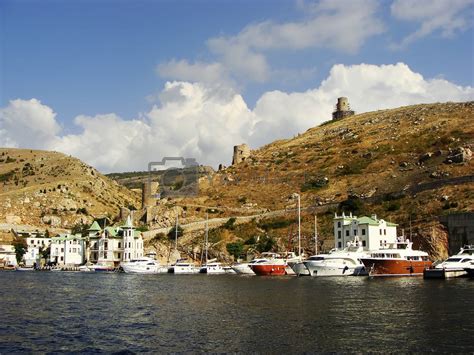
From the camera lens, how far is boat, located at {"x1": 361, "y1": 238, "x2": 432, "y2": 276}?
74.4 meters

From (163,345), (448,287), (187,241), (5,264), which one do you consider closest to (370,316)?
(163,345)

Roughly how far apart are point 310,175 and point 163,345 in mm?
105231

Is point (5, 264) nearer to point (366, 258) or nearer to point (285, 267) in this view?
point (285, 267)

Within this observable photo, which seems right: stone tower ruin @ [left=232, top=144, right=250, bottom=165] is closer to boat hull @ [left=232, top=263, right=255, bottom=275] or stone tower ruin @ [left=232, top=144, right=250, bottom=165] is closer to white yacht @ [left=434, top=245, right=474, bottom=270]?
boat hull @ [left=232, top=263, right=255, bottom=275]

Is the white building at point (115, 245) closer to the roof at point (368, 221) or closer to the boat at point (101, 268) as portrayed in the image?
the boat at point (101, 268)

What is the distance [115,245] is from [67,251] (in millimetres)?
15779

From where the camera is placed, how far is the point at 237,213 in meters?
117

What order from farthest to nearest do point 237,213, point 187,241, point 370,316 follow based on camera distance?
point 237,213, point 187,241, point 370,316

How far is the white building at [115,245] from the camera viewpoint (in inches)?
4606

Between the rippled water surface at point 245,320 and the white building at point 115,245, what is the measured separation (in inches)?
2419

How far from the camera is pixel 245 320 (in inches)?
1398

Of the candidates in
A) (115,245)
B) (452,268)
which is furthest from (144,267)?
(452,268)

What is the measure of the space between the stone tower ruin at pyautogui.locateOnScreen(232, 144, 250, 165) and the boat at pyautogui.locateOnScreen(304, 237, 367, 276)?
9156 centimetres

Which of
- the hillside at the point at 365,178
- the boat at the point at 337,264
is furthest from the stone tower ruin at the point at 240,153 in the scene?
the boat at the point at 337,264
